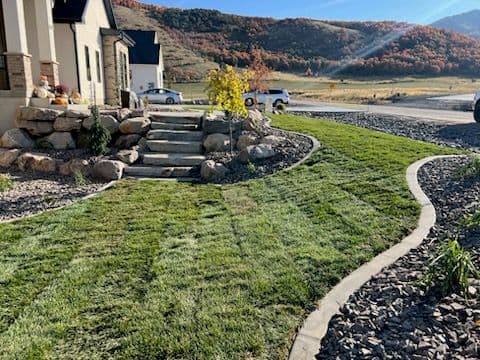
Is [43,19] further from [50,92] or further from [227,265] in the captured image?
[227,265]

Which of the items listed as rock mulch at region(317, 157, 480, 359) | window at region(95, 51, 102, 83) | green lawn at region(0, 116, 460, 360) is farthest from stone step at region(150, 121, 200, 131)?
window at region(95, 51, 102, 83)

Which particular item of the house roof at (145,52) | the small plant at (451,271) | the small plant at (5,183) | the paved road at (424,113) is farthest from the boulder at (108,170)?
the house roof at (145,52)

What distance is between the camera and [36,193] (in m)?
6.55

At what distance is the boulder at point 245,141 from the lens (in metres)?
8.74

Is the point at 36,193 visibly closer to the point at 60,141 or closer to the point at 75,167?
the point at 75,167

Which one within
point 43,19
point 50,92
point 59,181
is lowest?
point 59,181

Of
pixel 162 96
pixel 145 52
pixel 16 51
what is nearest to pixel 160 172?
pixel 16 51

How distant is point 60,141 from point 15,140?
939 millimetres

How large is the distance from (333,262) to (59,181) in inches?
231

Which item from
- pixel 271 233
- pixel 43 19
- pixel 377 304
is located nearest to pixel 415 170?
pixel 271 233

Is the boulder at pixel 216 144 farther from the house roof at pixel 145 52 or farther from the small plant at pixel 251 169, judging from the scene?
the house roof at pixel 145 52

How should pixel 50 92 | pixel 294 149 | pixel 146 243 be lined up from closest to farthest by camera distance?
pixel 146 243 < pixel 294 149 < pixel 50 92

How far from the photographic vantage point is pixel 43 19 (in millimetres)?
10391

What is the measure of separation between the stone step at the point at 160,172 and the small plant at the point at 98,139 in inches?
38.8
